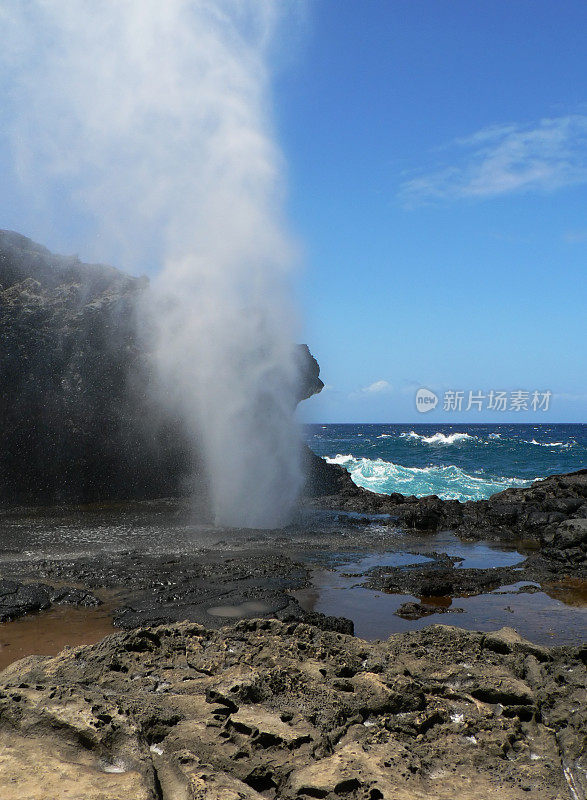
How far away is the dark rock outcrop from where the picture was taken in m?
20.1

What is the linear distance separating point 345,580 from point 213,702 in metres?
6.04

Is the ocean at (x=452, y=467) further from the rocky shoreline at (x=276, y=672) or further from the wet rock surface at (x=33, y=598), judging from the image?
the wet rock surface at (x=33, y=598)

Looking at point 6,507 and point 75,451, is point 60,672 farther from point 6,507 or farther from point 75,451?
point 75,451

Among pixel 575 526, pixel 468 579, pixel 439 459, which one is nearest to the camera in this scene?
pixel 468 579

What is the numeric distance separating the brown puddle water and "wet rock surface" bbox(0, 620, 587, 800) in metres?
1.90

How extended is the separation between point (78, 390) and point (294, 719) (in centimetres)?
1873

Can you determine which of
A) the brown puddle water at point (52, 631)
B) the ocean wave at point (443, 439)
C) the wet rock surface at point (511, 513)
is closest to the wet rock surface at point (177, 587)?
the brown puddle water at point (52, 631)

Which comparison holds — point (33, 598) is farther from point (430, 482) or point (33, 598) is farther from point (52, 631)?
point (430, 482)

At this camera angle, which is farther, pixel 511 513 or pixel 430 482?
pixel 430 482

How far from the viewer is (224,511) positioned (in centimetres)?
1722

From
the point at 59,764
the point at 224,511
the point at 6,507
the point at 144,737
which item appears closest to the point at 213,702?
the point at 144,737

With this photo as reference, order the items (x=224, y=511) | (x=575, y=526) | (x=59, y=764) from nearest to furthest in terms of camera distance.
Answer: (x=59, y=764) < (x=575, y=526) < (x=224, y=511)

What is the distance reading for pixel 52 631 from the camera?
7332mm

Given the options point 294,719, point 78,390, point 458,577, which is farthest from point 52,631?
point 78,390
